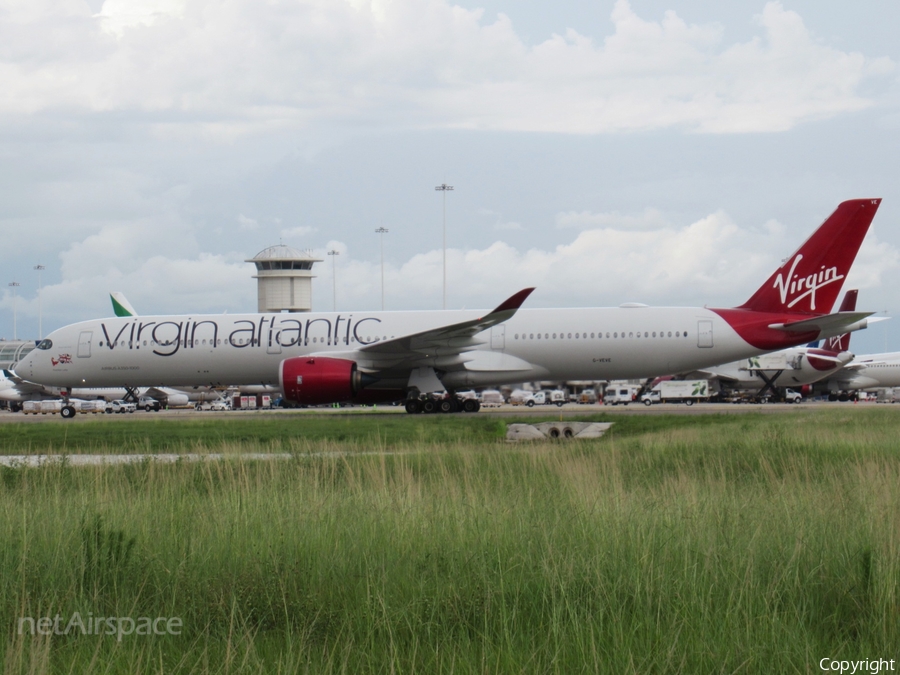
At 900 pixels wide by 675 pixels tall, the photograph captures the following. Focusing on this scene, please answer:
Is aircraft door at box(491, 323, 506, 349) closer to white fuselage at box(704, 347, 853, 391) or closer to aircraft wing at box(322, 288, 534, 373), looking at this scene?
aircraft wing at box(322, 288, 534, 373)

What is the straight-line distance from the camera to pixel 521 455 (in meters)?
12.8

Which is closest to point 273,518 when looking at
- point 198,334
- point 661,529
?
point 661,529

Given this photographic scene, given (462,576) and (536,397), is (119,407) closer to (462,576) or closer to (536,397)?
(536,397)

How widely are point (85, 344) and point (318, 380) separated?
9.97 meters

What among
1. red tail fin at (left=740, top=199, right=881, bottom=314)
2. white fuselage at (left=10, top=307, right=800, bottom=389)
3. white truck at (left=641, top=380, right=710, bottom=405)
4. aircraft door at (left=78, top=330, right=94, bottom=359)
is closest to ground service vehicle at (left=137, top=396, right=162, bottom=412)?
aircraft door at (left=78, top=330, right=94, bottom=359)

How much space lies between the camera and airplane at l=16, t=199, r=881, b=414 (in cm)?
2775

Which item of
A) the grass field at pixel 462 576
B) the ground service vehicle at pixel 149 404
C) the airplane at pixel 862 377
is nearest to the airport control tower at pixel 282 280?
the ground service vehicle at pixel 149 404

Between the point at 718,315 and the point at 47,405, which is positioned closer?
the point at 718,315

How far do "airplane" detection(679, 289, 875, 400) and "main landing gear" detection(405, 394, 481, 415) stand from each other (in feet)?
88.7

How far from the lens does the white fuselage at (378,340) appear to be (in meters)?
29.0

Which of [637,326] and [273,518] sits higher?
[637,326]

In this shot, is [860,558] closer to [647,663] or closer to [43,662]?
[647,663]

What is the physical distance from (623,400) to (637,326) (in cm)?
3755

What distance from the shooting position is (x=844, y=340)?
57.8m
